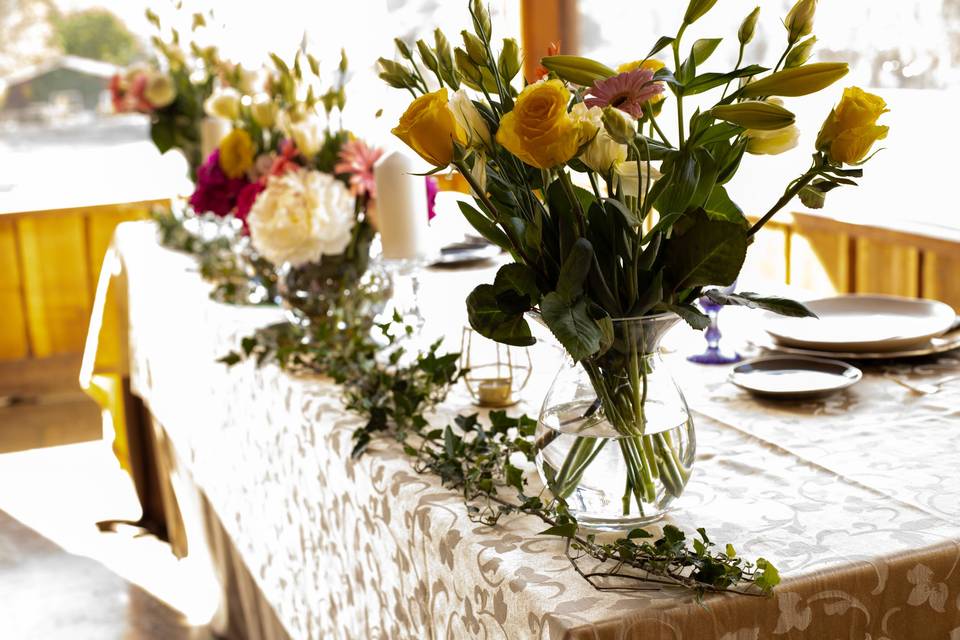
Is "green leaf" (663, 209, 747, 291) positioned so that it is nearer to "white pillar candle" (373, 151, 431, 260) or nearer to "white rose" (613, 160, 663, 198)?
"white rose" (613, 160, 663, 198)

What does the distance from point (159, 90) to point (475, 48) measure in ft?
6.52

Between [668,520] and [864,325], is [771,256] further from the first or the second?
[668,520]

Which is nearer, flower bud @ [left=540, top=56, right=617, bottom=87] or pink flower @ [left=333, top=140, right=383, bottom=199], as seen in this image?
flower bud @ [left=540, top=56, right=617, bottom=87]

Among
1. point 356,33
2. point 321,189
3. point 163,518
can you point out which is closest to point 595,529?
point 321,189

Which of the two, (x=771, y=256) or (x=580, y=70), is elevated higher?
(x=580, y=70)

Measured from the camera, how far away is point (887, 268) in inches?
103

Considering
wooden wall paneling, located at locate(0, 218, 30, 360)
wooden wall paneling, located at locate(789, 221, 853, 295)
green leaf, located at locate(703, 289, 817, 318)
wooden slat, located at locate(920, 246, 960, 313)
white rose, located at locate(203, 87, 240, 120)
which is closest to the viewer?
green leaf, located at locate(703, 289, 817, 318)

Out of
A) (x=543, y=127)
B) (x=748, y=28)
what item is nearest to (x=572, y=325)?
(x=543, y=127)

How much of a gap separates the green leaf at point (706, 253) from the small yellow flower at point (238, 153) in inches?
45.9

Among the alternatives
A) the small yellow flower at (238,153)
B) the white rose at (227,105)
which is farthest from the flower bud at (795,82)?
the white rose at (227,105)

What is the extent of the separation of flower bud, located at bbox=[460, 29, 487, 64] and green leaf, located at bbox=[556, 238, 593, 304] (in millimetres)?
157

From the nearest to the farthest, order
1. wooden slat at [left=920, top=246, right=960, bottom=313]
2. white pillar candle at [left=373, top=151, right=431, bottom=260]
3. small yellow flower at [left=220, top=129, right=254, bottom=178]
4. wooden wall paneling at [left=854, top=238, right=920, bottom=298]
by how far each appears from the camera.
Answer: white pillar candle at [left=373, top=151, right=431, bottom=260]
small yellow flower at [left=220, top=129, right=254, bottom=178]
wooden slat at [left=920, top=246, right=960, bottom=313]
wooden wall paneling at [left=854, top=238, right=920, bottom=298]

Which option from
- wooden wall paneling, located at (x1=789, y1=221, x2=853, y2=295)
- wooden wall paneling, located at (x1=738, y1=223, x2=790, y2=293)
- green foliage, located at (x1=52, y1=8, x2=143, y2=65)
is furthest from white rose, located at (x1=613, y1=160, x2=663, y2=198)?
green foliage, located at (x1=52, y1=8, x2=143, y2=65)

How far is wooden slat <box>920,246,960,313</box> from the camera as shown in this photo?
2.42 m
